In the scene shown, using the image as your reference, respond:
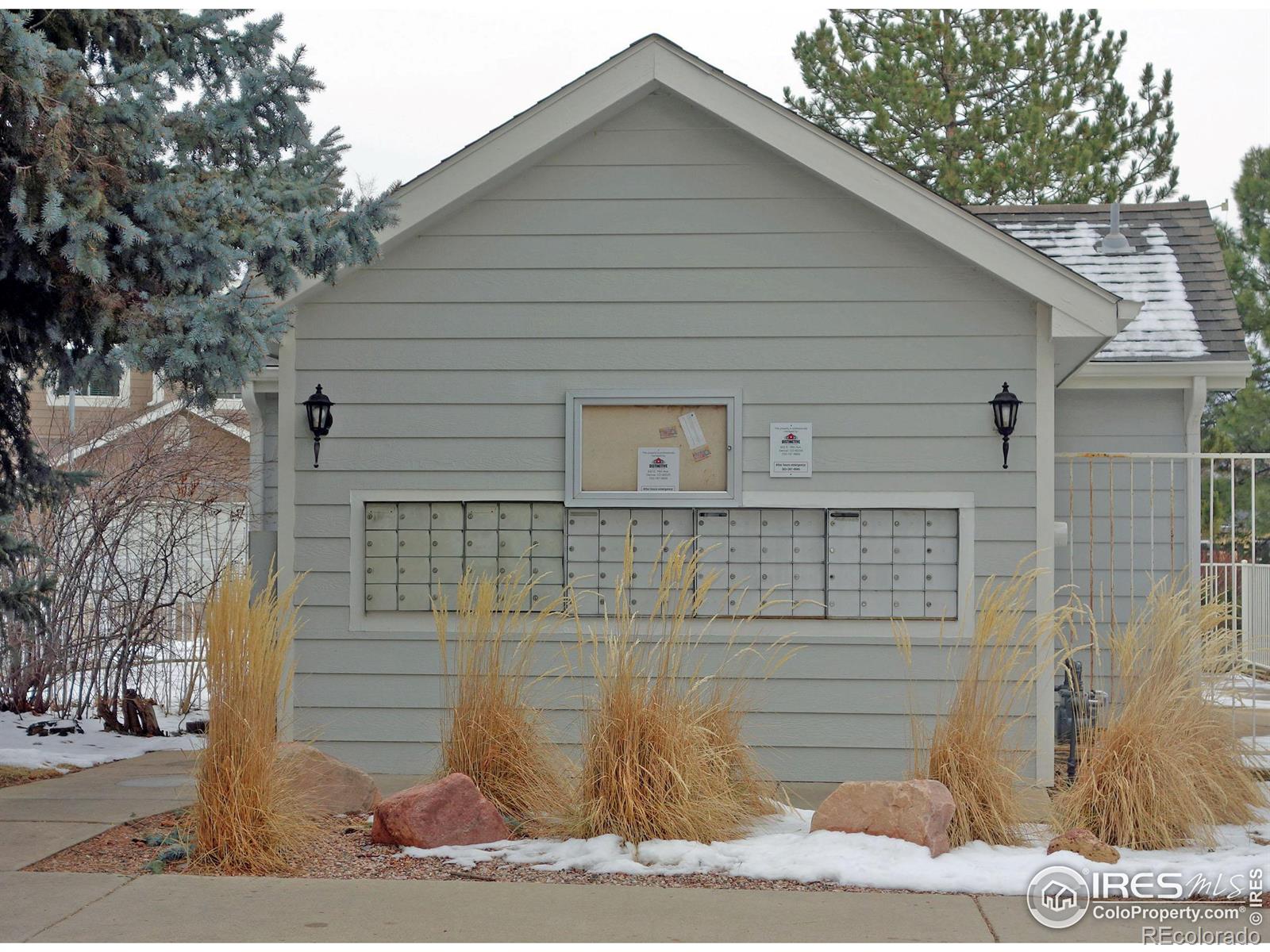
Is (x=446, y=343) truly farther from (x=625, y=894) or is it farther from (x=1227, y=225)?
(x=1227, y=225)

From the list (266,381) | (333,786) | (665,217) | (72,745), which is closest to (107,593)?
(72,745)

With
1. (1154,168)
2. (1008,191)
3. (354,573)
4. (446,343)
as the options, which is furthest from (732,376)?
(1154,168)

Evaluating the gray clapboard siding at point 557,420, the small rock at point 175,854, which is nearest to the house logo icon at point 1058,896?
the gray clapboard siding at point 557,420

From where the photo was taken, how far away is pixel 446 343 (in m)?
7.11

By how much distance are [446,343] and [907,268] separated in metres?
2.59

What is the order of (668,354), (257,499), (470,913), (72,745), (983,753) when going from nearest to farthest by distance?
(470,913) → (983,753) → (668,354) → (72,745) → (257,499)

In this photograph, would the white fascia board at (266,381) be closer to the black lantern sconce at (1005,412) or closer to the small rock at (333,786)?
the small rock at (333,786)

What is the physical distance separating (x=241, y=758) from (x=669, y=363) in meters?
3.18

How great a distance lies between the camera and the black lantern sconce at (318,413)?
6992 millimetres

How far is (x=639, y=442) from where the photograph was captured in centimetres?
702

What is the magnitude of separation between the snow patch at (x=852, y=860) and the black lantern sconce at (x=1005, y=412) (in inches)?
90.9

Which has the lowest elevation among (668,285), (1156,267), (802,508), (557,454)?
(802,508)

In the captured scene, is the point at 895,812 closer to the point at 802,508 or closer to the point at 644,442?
the point at 802,508

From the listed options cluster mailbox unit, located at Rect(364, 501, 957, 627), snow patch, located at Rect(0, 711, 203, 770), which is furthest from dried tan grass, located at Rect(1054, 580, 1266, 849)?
snow patch, located at Rect(0, 711, 203, 770)
